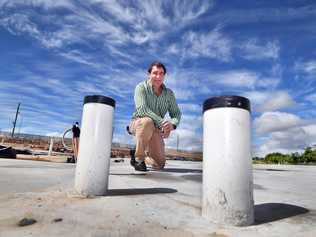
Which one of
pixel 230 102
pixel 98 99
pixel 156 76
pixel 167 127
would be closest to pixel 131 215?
pixel 230 102

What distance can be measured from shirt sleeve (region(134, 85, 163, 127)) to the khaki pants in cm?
7

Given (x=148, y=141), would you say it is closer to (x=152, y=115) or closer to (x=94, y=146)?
(x=152, y=115)

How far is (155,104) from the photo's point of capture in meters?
4.64

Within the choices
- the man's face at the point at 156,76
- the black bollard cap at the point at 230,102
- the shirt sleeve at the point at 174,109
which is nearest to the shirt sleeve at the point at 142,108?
the man's face at the point at 156,76

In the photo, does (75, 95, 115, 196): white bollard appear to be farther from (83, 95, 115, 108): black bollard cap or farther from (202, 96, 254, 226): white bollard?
(202, 96, 254, 226): white bollard

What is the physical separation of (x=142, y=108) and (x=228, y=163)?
9.02ft

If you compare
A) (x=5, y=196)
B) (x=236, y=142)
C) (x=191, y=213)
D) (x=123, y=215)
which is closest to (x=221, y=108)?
(x=236, y=142)

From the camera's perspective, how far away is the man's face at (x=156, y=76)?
14.6 feet

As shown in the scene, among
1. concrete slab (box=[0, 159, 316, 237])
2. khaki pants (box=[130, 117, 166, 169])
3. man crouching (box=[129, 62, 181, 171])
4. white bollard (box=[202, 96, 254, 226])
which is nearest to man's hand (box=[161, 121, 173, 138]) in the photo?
man crouching (box=[129, 62, 181, 171])

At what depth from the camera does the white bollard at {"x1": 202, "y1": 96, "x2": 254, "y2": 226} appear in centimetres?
169

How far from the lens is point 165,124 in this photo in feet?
14.1

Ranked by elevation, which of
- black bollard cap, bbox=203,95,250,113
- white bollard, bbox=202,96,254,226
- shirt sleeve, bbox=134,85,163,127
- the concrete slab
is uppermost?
shirt sleeve, bbox=134,85,163,127

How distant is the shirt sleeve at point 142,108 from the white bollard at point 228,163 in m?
2.52

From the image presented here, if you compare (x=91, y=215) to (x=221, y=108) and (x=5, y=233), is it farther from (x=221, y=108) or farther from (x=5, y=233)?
(x=221, y=108)
